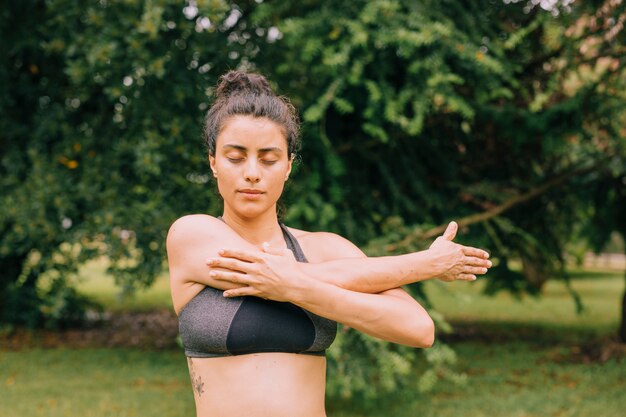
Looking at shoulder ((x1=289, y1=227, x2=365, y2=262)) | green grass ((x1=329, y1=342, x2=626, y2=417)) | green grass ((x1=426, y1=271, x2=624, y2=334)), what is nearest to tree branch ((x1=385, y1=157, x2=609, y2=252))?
green grass ((x1=329, y1=342, x2=626, y2=417))

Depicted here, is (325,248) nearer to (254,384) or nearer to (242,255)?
(242,255)

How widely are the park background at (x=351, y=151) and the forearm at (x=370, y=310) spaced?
Answer: 359cm

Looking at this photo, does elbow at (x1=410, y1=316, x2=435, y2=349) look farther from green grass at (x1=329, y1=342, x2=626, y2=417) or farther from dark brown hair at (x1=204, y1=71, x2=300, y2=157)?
green grass at (x1=329, y1=342, x2=626, y2=417)

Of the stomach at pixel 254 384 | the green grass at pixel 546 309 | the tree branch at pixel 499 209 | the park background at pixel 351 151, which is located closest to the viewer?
the stomach at pixel 254 384

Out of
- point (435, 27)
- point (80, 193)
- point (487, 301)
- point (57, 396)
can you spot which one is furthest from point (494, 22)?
point (487, 301)

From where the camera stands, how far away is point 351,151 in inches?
297

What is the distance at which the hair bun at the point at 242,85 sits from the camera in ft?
7.61

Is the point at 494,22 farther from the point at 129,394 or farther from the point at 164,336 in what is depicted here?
the point at 164,336

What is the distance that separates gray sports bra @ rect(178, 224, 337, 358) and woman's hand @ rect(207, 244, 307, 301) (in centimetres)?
6

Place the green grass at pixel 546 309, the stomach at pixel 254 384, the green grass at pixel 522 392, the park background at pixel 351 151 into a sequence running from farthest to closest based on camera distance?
the green grass at pixel 546 309, the green grass at pixel 522 392, the park background at pixel 351 151, the stomach at pixel 254 384

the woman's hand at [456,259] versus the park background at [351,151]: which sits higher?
the park background at [351,151]

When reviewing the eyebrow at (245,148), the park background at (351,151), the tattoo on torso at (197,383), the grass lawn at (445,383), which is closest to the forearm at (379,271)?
the eyebrow at (245,148)

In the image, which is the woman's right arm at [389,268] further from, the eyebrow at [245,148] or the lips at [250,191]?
the eyebrow at [245,148]

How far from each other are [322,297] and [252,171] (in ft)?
1.41
